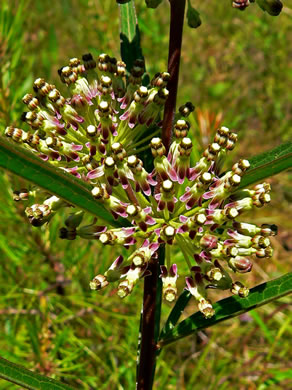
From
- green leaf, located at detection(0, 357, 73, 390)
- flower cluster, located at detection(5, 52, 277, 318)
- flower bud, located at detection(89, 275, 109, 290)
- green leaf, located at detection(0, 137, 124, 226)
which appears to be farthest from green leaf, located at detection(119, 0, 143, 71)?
green leaf, located at detection(0, 357, 73, 390)

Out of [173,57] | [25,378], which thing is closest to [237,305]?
[25,378]

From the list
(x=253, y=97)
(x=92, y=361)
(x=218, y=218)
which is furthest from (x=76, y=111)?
(x=253, y=97)

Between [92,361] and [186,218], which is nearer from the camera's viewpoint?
[186,218]

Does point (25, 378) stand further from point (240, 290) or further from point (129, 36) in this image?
point (129, 36)

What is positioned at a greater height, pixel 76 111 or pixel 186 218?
pixel 76 111

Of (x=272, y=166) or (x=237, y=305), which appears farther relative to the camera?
(x=237, y=305)

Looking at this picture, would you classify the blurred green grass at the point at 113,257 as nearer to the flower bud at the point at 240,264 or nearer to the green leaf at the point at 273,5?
the flower bud at the point at 240,264

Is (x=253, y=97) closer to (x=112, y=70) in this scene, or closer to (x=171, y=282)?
(x=112, y=70)
